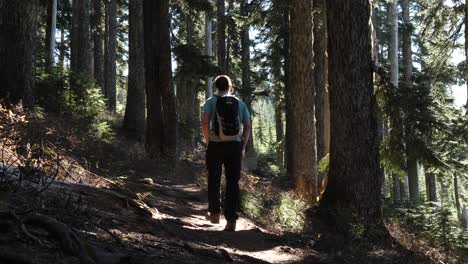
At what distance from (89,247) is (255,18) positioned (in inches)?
565

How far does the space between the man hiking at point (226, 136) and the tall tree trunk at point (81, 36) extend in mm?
14024

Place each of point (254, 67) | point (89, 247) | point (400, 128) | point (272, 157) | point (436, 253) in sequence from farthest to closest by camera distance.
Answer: point (272, 157)
point (254, 67)
point (400, 128)
point (436, 253)
point (89, 247)

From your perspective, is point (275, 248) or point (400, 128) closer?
point (275, 248)

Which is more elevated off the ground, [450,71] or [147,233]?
[450,71]

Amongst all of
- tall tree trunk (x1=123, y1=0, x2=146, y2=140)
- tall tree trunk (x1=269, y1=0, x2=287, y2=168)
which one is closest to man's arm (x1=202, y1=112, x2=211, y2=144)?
tall tree trunk (x1=269, y1=0, x2=287, y2=168)

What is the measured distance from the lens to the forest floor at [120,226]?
129 inches

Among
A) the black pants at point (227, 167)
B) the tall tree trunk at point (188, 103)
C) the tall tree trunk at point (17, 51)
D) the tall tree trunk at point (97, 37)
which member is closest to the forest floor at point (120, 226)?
the black pants at point (227, 167)

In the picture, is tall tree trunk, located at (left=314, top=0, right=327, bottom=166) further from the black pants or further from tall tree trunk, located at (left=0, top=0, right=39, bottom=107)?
the black pants

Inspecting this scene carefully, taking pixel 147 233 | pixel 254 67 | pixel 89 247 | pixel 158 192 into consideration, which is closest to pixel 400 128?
pixel 158 192

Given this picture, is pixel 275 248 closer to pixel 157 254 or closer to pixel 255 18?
pixel 157 254

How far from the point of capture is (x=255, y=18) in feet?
55.1

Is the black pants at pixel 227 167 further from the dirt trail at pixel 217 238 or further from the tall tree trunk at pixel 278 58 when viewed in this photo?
the tall tree trunk at pixel 278 58

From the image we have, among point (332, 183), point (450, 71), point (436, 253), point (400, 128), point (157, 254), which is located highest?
point (450, 71)

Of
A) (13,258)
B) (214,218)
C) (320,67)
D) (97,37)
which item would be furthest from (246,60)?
(13,258)
